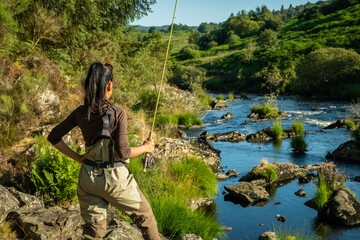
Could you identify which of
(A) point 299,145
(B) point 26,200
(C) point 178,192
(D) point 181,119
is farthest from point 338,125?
(B) point 26,200

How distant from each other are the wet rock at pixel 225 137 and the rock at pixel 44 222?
1177cm

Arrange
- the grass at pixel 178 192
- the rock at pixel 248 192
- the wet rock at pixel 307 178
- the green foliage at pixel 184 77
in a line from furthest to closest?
Result: the green foliage at pixel 184 77 < the wet rock at pixel 307 178 < the rock at pixel 248 192 < the grass at pixel 178 192

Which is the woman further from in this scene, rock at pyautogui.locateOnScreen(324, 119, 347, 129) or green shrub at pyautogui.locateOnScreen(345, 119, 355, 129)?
rock at pyautogui.locateOnScreen(324, 119, 347, 129)

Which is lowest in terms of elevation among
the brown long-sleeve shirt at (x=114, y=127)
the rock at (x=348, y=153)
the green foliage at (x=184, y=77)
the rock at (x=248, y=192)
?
the rock at (x=248, y=192)

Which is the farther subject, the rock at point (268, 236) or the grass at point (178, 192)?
the rock at point (268, 236)

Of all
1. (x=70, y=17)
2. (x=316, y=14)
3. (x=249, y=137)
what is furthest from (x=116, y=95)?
(x=316, y=14)

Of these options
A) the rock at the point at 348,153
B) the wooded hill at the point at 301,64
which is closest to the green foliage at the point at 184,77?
the wooded hill at the point at 301,64

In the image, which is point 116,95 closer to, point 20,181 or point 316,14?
point 20,181

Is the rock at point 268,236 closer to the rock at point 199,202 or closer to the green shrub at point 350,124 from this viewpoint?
the rock at point 199,202

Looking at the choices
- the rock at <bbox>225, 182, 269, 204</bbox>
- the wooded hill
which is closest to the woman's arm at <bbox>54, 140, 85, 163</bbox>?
the rock at <bbox>225, 182, 269, 204</bbox>

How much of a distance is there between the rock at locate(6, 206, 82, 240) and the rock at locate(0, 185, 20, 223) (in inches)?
3.1

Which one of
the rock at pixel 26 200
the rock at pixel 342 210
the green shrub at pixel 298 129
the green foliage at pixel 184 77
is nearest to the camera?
the rock at pixel 26 200

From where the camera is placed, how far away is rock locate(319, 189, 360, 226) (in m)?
6.51

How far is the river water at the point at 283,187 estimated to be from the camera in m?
6.32
